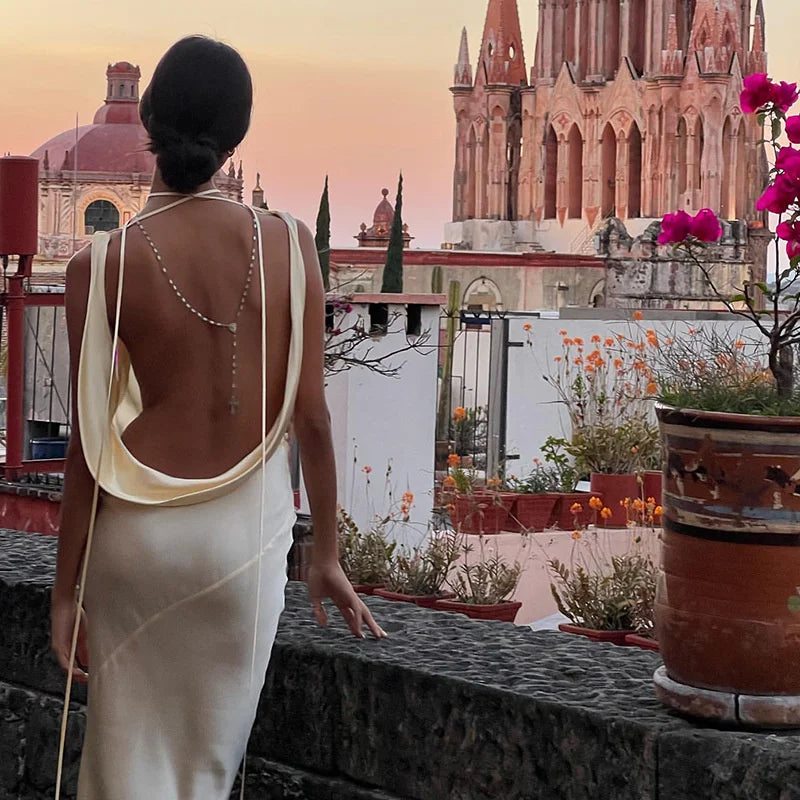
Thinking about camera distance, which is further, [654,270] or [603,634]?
[654,270]

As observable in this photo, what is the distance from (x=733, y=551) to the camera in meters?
2.85

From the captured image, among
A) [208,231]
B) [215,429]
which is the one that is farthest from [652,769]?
[208,231]

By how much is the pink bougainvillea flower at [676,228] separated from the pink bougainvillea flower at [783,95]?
290 millimetres

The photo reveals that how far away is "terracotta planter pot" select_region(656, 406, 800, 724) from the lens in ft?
9.25

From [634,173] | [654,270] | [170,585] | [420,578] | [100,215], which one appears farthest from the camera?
[100,215]

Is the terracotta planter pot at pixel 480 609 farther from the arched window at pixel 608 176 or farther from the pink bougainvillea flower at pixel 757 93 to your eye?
the arched window at pixel 608 176

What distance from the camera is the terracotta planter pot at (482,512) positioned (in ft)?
33.6

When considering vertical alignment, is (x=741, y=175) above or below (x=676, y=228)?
above

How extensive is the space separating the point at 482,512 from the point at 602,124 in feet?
167

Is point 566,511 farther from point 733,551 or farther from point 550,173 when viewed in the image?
point 550,173

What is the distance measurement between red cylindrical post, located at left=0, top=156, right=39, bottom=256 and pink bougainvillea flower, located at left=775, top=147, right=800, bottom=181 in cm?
443

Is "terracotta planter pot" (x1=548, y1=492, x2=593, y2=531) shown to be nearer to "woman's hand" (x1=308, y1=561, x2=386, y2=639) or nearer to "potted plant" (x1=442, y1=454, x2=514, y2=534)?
"potted plant" (x1=442, y1=454, x2=514, y2=534)

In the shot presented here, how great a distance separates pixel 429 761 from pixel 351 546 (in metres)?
4.27

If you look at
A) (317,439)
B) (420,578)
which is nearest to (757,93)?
(317,439)
